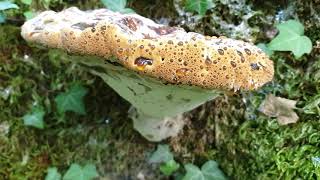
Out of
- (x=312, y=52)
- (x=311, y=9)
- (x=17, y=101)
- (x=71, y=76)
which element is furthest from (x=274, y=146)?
(x=17, y=101)

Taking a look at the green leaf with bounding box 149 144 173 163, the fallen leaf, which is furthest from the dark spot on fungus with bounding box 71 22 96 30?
the fallen leaf

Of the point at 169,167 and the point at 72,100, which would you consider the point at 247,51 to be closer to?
the point at 169,167

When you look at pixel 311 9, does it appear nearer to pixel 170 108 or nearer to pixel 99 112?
pixel 170 108

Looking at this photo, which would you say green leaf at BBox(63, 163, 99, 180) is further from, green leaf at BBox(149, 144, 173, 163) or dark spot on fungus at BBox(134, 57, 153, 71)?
dark spot on fungus at BBox(134, 57, 153, 71)

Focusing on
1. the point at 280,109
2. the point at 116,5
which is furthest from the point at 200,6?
the point at 280,109

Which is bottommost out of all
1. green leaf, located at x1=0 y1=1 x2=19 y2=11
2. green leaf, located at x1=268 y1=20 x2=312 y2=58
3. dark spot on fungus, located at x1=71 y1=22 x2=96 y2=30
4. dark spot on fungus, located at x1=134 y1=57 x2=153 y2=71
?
green leaf, located at x1=0 y1=1 x2=19 y2=11

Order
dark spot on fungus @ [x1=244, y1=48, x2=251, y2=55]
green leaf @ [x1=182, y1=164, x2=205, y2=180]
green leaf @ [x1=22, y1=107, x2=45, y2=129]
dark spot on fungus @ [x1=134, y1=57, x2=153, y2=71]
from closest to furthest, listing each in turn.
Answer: dark spot on fungus @ [x1=134, y1=57, x2=153, y2=71] → dark spot on fungus @ [x1=244, y1=48, x2=251, y2=55] → green leaf @ [x1=182, y1=164, x2=205, y2=180] → green leaf @ [x1=22, y1=107, x2=45, y2=129]
